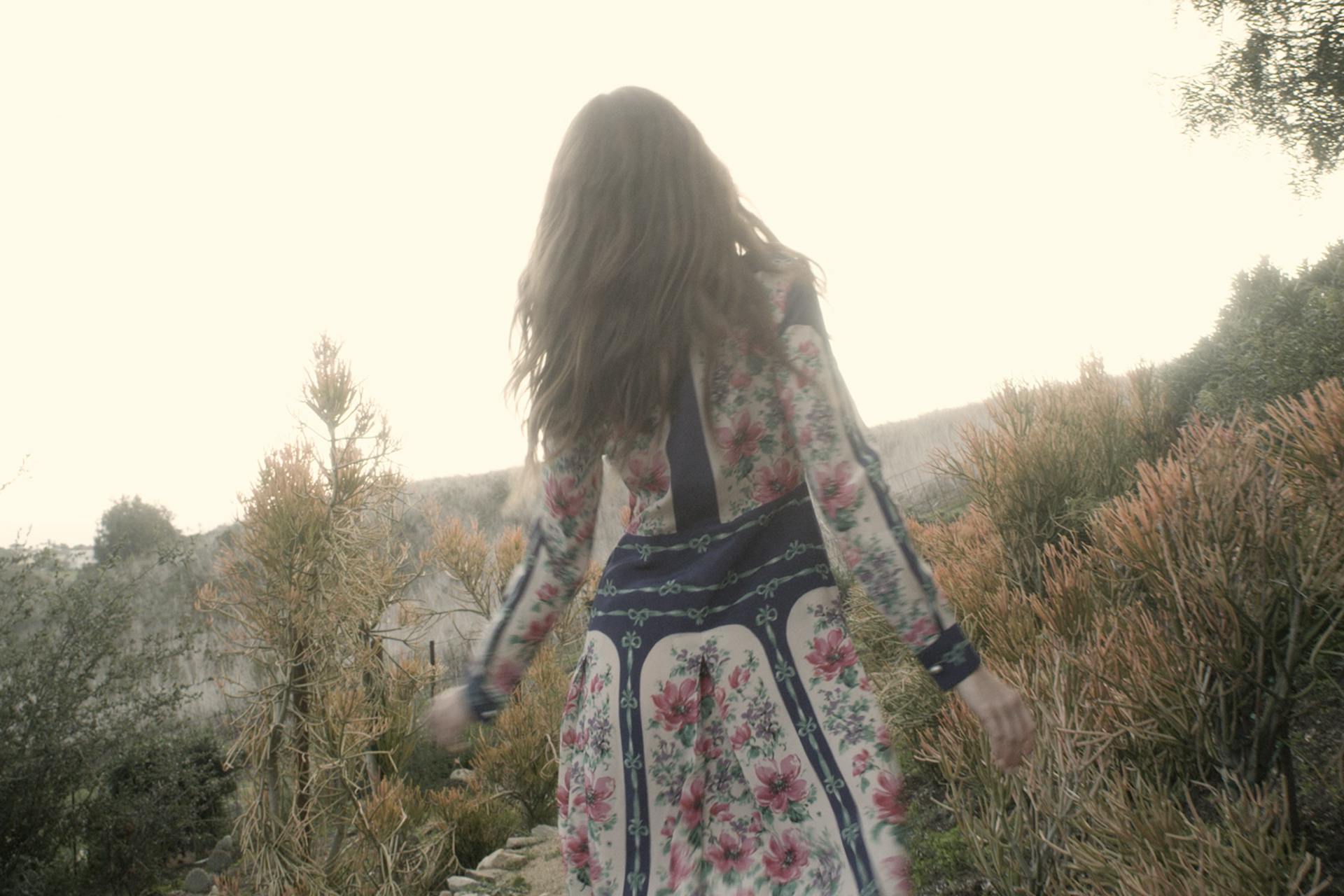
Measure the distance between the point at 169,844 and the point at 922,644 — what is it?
8639 mm

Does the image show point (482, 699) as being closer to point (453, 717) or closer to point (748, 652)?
point (453, 717)

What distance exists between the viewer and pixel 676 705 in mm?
1345

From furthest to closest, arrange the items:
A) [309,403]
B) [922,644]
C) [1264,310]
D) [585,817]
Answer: [1264,310], [309,403], [585,817], [922,644]

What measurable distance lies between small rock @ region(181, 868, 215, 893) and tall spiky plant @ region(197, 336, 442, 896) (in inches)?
145

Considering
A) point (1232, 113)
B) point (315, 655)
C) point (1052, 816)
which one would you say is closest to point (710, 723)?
point (1052, 816)

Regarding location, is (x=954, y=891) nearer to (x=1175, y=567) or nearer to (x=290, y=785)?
(x=1175, y=567)

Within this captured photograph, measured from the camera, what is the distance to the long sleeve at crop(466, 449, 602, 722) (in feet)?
5.07

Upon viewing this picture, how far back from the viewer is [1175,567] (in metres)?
2.62

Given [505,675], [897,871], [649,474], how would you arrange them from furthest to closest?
[505,675] < [649,474] < [897,871]

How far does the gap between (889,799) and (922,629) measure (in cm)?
23

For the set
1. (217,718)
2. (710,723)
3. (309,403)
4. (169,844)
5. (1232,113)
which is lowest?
(169,844)

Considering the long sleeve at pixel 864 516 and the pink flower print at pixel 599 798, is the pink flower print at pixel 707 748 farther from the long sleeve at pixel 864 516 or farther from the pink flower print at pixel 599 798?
the long sleeve at pixel 864 516

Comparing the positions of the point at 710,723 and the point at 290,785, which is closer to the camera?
the point at 710,723

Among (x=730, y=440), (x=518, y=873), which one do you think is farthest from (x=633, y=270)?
(x=518, y=873)
